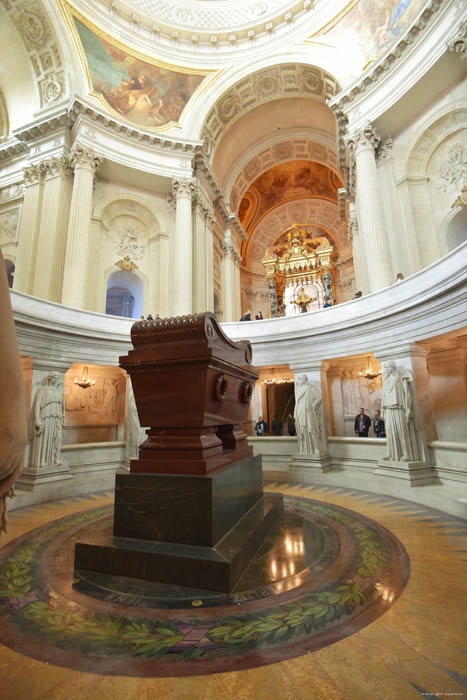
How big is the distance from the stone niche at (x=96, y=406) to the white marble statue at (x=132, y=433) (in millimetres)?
1142

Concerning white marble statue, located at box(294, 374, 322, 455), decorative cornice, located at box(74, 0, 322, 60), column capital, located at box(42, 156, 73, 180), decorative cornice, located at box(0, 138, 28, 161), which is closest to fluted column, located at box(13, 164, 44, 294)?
column capital, located at box(42, 156, 73, 180)

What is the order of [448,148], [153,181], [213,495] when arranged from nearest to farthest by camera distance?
[213,495]
[448,148]
[153,181]

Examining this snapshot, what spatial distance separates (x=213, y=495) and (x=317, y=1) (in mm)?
18024

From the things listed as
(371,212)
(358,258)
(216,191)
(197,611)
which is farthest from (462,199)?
(197,611)

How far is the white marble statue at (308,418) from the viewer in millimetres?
7941

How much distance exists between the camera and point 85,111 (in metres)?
11.4

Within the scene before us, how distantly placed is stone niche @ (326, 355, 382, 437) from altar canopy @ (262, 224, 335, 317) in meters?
10.3

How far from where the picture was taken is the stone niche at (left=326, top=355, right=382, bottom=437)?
933 cm

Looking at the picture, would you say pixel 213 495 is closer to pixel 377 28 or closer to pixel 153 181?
pixel 153 181

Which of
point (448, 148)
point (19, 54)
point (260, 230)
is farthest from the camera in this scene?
point (260, 230)

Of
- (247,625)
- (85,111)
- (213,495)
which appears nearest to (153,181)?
(85,111)

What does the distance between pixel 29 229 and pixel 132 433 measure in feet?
26.9

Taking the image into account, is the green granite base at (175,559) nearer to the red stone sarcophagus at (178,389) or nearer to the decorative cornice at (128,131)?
the red stone sarcophagus at (178,389)

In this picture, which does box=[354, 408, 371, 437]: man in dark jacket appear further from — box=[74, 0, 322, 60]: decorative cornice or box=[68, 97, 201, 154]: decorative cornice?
box=[74, 0, 322, 60]: decorative cornice
